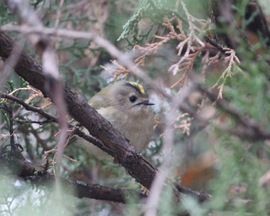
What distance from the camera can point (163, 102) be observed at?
4.38 m

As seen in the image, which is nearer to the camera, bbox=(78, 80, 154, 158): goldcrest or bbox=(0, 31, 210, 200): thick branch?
bbox=(0, 31, 210, 200): thick branch

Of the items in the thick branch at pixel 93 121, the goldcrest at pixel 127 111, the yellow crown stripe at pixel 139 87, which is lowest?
the thick branch at pixel 93 121

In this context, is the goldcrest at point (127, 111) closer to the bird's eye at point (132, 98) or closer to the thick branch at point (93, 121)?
the bird's eye at point (132, 98)

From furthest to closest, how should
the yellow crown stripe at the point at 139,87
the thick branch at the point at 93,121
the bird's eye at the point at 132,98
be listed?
1. the bird's eye at the point at 132,98
2. the yellow crown stripe at the point at 139,87
3. the thick branch at the point at 93,121

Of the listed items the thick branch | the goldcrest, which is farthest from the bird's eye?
the thick branch

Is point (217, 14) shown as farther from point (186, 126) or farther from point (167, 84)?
point (167, 84)

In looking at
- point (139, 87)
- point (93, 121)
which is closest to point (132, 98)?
point (139, 87)

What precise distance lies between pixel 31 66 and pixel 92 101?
5.47ft

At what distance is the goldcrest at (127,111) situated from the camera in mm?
3869

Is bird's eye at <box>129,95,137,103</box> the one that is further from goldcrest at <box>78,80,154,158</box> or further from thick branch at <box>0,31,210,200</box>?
thick branch at <box>0,31,210,200</box>

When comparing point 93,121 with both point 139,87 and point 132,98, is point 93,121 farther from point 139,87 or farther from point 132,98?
point 132,98

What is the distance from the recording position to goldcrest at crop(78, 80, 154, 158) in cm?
387

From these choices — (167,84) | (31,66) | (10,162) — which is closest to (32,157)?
(10,162)

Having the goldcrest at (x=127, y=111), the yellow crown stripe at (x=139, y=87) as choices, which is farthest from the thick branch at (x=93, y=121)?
the yellow crown stripe at (x=139, y=87)
